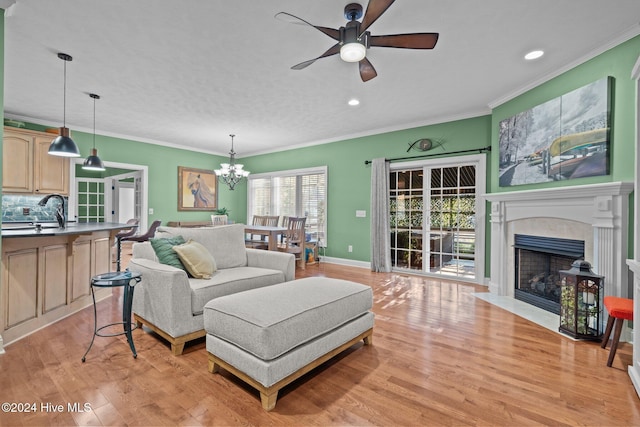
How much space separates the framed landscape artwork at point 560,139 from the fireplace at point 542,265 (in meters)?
0.74

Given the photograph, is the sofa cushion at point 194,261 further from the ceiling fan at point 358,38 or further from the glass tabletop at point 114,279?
the ceiling fan at point 358,38

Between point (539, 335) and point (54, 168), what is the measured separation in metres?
7.04

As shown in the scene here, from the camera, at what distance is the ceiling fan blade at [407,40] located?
2148 millimetres

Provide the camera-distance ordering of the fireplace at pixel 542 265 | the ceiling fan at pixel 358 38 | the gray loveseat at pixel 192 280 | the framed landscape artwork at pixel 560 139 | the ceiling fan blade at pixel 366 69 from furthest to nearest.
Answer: the fireplace at pixel 542 265 → the framed landscape artwork at pixel 560 139 → the ceiling fan blade at pixel 366 69 → the gray loveseat at pixel 192 280 → the ceiling fan at pixel 358 38

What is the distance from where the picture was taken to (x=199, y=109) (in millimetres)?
4645

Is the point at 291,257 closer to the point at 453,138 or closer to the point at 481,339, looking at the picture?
the point at 481,339

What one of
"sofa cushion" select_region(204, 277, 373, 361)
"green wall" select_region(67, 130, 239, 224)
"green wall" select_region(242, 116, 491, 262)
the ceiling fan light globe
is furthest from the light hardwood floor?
"green wall" select_region(67, 130, 239, 224)

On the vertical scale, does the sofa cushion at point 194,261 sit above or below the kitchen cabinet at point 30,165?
below

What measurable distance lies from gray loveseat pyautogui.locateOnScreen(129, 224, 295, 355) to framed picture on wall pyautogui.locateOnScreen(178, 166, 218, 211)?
14.8 feet

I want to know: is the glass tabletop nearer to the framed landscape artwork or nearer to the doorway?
the framed landscape artwork

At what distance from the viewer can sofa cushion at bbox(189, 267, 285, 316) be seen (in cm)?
241

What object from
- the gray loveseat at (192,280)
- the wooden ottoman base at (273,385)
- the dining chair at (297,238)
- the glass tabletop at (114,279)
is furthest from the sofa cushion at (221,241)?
the dining chair at (297,238)

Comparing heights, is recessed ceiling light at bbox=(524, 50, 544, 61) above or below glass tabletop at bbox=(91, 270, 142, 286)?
above

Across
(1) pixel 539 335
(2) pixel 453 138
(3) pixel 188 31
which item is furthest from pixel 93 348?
(2) pixel 453 138
